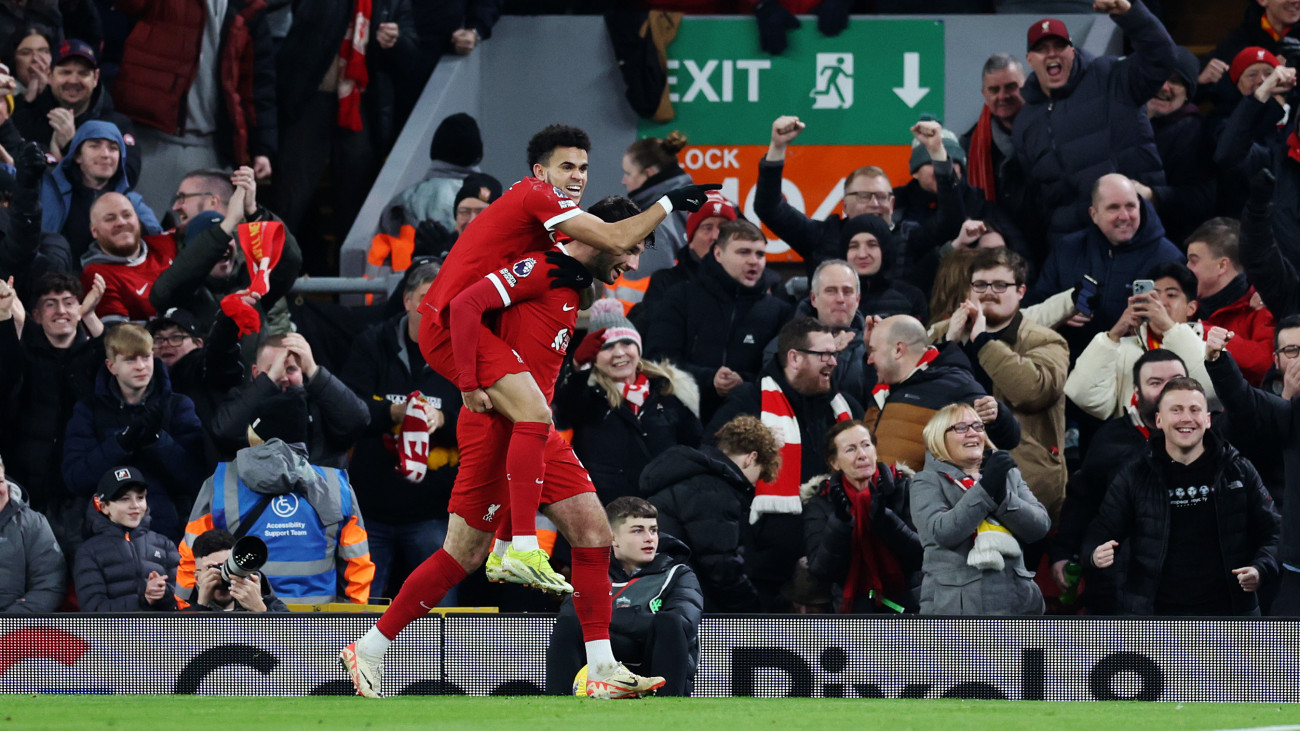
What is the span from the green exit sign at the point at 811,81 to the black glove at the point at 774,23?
0.32 ft

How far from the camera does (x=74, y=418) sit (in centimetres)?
884

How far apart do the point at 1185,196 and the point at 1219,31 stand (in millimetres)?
3681

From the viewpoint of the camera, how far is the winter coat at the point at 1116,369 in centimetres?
865

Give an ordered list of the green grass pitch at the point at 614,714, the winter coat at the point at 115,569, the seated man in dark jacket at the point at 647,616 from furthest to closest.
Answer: the winter coat at the point at 115,569 < the seated man in dark jacket at the point at 647,616 < the green grass pitch at the point at 614,714

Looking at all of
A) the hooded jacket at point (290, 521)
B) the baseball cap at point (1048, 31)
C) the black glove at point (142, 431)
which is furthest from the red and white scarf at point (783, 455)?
the black glove at point (142, 431)

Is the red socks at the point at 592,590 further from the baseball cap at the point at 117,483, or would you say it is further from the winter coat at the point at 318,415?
the baseball cap at the point at 117,483

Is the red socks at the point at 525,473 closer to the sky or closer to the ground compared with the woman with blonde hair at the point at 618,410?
closer to the ground

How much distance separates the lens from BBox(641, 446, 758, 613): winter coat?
7809 mm

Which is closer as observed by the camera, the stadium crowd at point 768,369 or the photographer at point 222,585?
the photographer at point 222,585

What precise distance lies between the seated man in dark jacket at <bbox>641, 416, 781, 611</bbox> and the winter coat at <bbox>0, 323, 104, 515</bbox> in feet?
10.1

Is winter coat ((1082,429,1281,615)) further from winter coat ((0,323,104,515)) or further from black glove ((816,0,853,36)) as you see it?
black glove ((816,0,853,36))

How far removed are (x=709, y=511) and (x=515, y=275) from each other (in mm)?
1858

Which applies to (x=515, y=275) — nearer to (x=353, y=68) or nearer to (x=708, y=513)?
(x=708, y=513)

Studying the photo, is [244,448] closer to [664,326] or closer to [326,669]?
[326,669]
